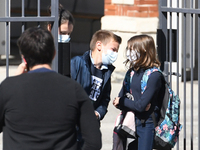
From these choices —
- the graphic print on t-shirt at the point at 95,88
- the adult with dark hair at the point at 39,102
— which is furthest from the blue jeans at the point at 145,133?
the adult with dark hair at the point at 39,102

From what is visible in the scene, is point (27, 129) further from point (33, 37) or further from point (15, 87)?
A: point (33, 37)

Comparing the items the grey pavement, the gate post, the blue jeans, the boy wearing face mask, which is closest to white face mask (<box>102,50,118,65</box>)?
the boy wearing face mask

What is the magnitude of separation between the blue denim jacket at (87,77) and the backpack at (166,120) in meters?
0.31

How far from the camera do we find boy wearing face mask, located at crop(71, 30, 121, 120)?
149 inches

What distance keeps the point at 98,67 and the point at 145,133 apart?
68cm

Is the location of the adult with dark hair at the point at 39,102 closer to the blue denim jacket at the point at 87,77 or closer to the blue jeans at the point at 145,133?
the blue denim jacket at the point at 87,77

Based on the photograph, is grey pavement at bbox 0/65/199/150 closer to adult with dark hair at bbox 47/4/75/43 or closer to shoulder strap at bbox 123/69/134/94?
shoulder strap at bbox 123/69/134/94

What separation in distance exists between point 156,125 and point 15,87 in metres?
1.83

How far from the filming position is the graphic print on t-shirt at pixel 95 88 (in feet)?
12.5

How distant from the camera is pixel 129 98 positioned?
3.98 metres

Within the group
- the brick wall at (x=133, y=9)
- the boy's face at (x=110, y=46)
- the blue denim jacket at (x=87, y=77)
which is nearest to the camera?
the blue denim jacket at (x=87, y=77)

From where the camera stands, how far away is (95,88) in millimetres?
3824

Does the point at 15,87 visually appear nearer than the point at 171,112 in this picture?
Yes

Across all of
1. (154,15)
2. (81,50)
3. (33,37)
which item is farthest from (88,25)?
→ (33,37)
